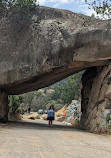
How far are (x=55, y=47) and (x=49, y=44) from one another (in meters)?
0.43

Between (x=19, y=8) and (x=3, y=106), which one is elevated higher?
(x=19, y=8)

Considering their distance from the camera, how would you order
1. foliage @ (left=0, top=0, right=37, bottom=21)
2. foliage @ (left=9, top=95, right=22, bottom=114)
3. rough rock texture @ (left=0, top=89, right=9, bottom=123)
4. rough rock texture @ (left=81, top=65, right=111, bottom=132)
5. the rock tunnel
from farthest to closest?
foliage @ (left=9, top=95, right=22, bottom=114)
rough rock texture @ (left=0, top=89, right=9, bottom=123)
foliage @ (left=0, top=0, right=37, bottom=21)
the rock tunnel
rough rock texture @ (left=81, top=65, right=111, bottom=132)

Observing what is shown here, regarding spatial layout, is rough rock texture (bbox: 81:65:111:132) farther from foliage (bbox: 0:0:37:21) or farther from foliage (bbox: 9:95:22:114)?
foliage (bbox: 9:95:22:114)

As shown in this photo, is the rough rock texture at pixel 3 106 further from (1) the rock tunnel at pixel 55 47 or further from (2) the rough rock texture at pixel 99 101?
(2) the rough rock texture at pixel 99 101

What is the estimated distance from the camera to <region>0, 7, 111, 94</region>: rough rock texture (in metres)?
12.3

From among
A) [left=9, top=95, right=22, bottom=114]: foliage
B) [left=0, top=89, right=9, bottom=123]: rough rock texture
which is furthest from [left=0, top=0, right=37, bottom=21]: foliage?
[left=9, top=95, right=22, bottom=114]: foliage

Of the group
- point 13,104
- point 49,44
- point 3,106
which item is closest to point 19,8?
point 49,44

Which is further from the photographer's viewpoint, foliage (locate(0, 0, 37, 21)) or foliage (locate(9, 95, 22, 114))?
foliage (locate(9, 95, 22, 114))

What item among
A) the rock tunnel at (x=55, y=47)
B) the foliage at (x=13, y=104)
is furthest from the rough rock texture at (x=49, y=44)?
the foliage at (x=13, y=104)

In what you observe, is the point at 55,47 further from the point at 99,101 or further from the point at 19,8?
the point at 99,101

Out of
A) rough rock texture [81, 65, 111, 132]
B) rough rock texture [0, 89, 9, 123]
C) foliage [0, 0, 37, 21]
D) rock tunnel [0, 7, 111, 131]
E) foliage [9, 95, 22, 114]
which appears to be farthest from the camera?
foliage [9, 95, 22, 114]

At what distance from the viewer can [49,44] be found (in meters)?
12.5

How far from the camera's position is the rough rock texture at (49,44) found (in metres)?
12.3

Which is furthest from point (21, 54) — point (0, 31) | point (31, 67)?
point (0, 31)
